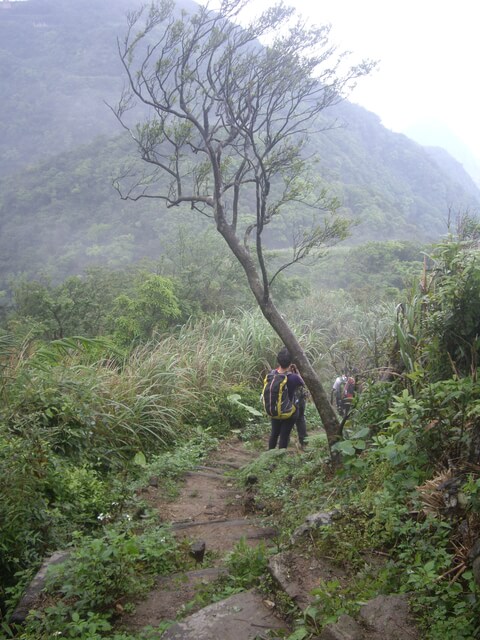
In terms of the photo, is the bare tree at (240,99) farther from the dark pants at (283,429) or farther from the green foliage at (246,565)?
the green foliage at (246,565)

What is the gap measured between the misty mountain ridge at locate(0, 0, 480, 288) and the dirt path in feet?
47.0

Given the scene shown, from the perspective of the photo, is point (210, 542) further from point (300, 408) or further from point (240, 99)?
point (240, 99)

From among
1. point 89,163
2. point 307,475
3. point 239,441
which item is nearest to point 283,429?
point 307,475

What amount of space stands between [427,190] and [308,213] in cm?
A: 2149

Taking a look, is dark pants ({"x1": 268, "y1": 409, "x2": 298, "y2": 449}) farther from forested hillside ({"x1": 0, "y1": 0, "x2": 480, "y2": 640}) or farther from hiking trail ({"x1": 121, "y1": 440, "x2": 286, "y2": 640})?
hiking trail ({"x1": 121, "y1": 440, "x2": 286, "y2": 640})

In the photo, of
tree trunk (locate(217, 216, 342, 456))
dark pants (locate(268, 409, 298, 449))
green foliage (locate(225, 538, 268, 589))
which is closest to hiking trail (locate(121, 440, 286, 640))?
green foliage (locate(225, 538, 268, 589))

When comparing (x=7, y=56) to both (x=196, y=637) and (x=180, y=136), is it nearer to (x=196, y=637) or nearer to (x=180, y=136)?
(x=180, y=136)

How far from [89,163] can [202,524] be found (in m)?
40.7

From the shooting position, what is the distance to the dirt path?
2.94 metres

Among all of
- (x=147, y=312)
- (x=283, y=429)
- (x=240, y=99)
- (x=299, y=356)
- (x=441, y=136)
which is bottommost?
(x=283, y=429)

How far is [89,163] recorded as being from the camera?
133 ft

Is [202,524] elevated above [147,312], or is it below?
below

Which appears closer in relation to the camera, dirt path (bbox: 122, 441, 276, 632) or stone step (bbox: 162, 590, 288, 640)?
stone step (bbox: 162, 590, 288, 640)

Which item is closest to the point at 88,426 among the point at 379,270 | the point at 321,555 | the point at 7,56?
the point at 321,555
